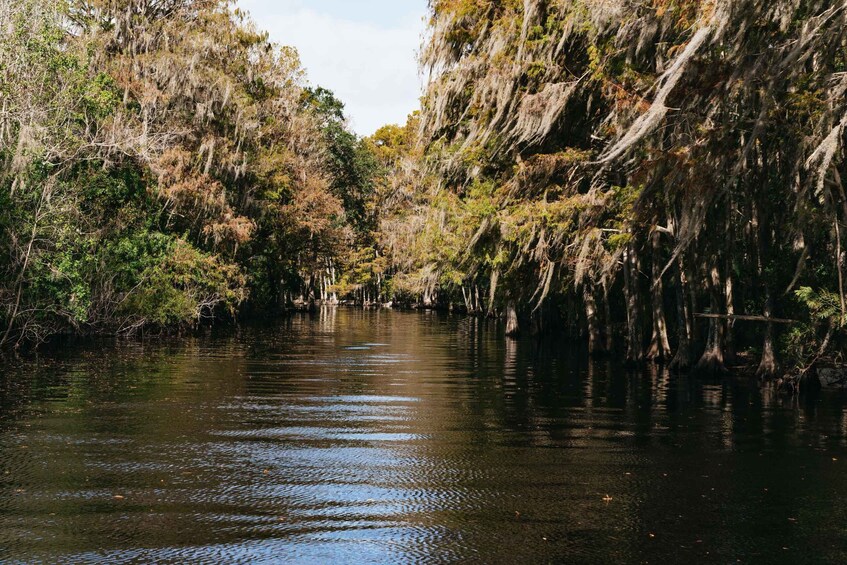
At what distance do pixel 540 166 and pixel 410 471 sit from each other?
11.9 meters

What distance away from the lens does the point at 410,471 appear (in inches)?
319

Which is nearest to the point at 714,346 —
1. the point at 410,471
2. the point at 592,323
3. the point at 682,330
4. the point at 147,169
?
the point at 682,330

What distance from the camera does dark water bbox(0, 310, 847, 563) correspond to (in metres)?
5.75

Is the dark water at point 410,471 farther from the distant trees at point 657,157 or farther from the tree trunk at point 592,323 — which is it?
the tree trunk at point 592,323

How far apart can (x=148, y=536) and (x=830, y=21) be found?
977 centimetres

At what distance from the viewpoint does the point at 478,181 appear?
21.4 meters

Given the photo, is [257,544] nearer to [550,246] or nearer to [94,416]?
[94,416]

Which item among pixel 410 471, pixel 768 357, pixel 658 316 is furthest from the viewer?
pixel 658 316

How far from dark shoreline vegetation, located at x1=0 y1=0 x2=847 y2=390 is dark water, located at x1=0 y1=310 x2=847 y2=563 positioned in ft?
9.28

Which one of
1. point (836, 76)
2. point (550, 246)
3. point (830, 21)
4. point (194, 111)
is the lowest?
point (550, 246)

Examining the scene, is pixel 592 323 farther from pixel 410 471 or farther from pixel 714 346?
pixel 410 471

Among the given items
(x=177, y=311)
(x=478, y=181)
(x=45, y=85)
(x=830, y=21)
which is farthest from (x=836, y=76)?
(x=177, y=311)

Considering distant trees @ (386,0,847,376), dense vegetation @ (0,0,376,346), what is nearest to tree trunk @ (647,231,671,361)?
distant trees @ (386,0,847,376)

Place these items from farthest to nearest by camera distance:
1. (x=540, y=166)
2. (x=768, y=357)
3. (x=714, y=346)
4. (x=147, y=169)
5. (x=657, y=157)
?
(x=147, y=169), (x=540, y=166), (x=714, y=346), (x=768, y=357), (x=657, y=157)
